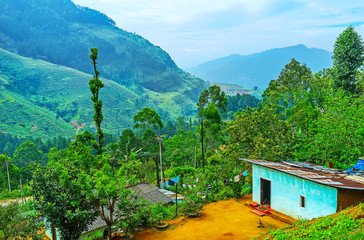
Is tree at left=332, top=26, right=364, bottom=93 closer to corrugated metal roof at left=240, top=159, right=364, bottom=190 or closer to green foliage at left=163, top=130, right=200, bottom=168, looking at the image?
corrugated metal roof at left=240, top=159, right=364, bottom=190

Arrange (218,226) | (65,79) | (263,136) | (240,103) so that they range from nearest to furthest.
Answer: (218,226), (263,136), (240,103), (65,79)

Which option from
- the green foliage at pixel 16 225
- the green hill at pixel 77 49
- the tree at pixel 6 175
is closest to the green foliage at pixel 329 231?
the green foliage at pixel 16 225

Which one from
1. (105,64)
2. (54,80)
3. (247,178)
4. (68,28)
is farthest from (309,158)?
(68,28)

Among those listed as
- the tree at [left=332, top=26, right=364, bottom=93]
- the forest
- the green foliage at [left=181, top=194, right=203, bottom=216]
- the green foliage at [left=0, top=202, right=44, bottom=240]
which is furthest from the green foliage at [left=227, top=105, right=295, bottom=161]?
the green foliage at [left=0, top=202, right=44, bottom=240]

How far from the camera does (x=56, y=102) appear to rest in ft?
399

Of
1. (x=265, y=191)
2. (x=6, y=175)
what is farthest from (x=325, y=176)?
(x=6, y=175)

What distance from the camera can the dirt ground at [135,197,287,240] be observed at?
10.2m

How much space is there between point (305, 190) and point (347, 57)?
14258 mm

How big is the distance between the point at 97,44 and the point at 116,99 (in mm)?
83469

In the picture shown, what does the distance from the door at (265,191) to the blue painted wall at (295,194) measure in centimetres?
17

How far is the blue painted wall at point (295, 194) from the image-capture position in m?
9.38

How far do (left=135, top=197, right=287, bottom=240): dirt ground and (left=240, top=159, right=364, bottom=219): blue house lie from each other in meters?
0.89

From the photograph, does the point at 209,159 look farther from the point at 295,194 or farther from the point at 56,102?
the point at 56,102

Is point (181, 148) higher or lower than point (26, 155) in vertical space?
higher
